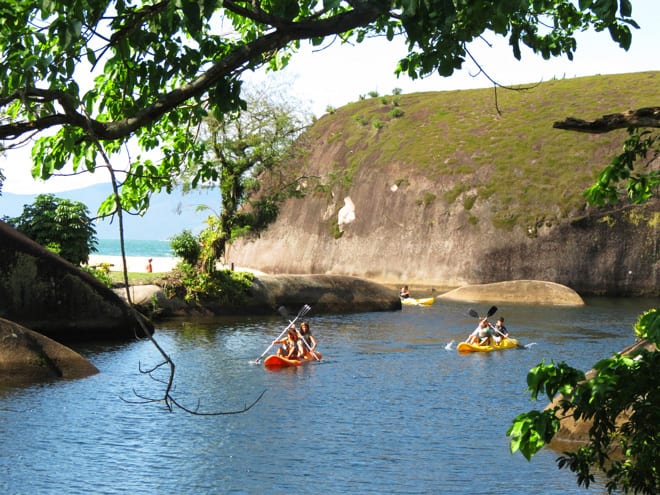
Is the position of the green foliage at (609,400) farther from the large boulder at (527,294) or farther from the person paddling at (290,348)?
the large boulder at (527,294)

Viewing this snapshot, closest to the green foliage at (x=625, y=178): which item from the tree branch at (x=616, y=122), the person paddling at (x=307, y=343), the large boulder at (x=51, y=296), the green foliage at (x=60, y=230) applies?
the tree branch at (x=616, y=122)

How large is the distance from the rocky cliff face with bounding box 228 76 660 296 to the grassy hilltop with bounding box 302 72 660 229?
0.15m

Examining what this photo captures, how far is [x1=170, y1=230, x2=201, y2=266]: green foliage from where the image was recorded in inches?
1629

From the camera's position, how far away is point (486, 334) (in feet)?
109

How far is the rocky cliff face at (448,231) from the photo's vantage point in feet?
197

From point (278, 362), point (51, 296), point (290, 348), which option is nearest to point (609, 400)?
point (278, 362)

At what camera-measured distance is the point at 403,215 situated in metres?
67.9

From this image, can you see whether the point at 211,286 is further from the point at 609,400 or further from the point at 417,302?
the point at 609,400

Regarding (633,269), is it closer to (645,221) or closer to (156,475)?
(645,221)

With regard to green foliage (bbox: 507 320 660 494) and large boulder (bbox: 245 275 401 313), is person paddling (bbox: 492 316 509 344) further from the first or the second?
green foliage (bbox: 507 320 660 494)

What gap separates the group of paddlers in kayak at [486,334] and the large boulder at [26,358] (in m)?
14.4

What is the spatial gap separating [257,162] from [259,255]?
29.2m

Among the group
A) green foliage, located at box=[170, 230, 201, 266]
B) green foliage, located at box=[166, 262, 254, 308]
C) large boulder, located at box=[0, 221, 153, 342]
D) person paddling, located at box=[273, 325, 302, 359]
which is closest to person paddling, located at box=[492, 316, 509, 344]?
person paddling, located at box=[273, 325, 302, 359]

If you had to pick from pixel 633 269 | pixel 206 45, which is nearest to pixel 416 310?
pixel 633 269
